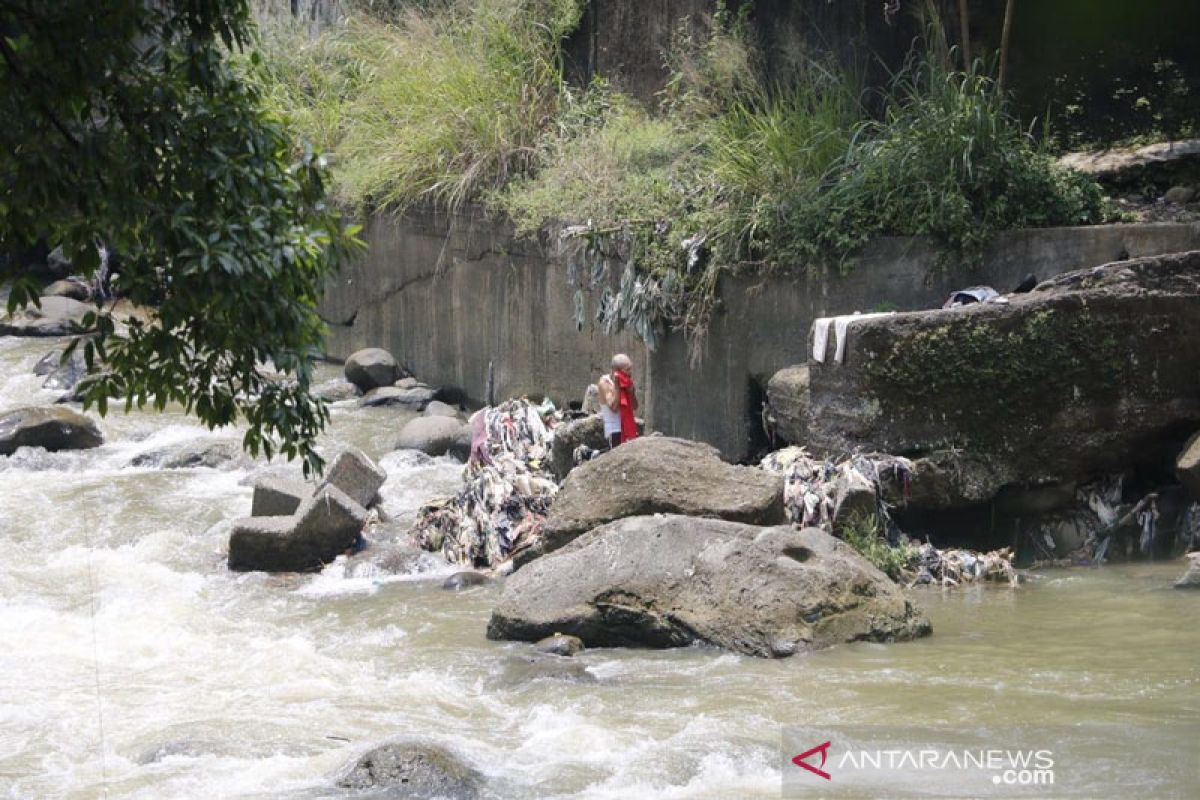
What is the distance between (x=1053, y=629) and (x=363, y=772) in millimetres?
4365

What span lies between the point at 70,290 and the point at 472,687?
15.6 metres

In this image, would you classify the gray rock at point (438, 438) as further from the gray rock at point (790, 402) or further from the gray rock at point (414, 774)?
the gray rock at point (414, 774)

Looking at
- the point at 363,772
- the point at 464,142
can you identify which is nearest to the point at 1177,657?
the point at 363,772

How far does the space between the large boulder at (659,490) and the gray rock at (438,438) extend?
4.60 m

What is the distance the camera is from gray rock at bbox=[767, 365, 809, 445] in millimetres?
11652

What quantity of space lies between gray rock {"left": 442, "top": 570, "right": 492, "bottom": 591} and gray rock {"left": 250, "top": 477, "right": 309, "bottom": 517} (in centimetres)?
178

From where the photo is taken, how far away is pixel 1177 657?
8258mm

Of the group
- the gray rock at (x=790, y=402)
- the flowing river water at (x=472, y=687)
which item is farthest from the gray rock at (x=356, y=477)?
the gray rock at (x=790, y=402)

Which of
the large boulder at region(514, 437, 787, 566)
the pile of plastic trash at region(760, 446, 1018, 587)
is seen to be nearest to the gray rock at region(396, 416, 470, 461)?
the large boulder at region(514, 437, 787, 566)

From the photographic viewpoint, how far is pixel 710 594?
8.99 m

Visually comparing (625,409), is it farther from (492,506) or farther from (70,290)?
(70,290)

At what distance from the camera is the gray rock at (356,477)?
1294 centimetres

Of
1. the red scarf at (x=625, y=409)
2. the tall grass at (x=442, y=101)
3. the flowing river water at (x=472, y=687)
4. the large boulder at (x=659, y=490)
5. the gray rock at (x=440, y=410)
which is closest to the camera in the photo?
the flowing river water at (x=472, y=687)

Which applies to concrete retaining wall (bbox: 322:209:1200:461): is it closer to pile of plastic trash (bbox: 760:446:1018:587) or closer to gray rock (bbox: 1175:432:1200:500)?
gray rock (bbox: 1175:432:1200:500)
